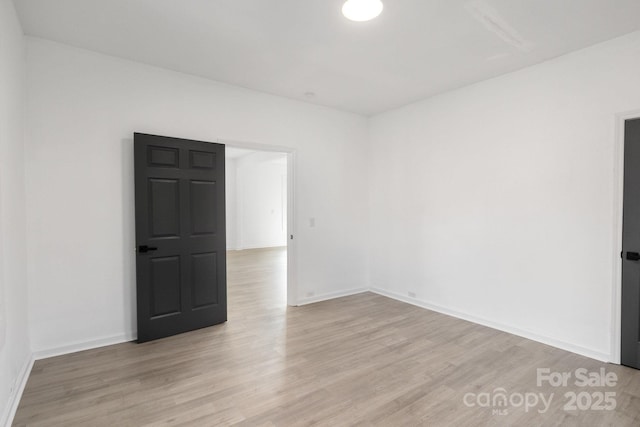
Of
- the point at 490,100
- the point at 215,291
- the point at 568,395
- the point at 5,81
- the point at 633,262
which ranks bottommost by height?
the point at 568,395

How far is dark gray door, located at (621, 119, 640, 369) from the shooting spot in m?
2.76

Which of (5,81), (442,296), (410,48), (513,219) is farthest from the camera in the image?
(442,296)

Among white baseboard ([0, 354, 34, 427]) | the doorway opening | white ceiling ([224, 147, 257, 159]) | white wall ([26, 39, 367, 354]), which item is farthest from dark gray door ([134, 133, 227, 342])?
white ceiling ([224, 147, 257, 159])

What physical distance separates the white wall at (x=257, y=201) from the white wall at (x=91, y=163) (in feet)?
17.7

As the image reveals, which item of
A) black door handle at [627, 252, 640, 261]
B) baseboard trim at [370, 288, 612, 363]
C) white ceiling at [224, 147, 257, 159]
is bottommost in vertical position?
baseboard trim at [370, 288, 612, 363]

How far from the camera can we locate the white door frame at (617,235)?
285 cm

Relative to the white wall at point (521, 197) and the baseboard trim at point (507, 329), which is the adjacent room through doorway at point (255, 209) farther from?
the white wall at point (521, 197)

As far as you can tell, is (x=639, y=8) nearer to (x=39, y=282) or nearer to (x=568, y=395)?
(x=568, y=395)

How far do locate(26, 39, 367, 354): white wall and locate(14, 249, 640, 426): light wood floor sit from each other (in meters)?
0.40

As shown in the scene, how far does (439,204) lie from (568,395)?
2397 mm

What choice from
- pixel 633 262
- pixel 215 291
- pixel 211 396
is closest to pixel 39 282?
pixel 215 291

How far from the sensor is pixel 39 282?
115 inches

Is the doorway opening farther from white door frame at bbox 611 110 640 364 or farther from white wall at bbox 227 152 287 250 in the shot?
white door frame at bbox 611 110 640 364

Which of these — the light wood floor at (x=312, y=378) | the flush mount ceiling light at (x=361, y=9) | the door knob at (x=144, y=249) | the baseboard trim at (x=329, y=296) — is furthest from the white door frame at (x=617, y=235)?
the door knob at (x=144, y=249)
